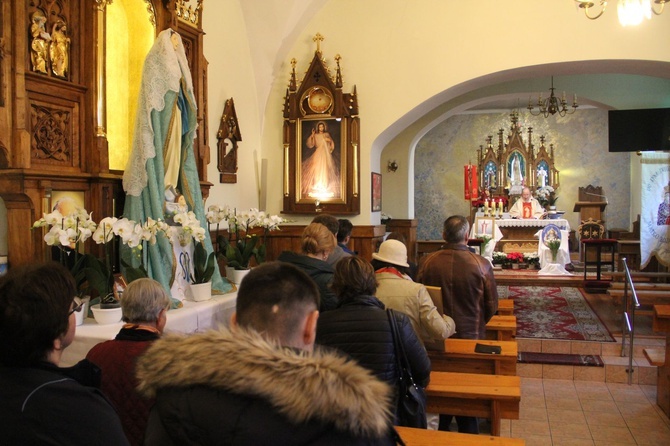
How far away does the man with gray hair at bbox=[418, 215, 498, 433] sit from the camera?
463 centimetres

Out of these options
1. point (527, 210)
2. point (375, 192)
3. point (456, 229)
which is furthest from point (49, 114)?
point (527, 210)

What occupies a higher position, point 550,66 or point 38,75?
point 550,66

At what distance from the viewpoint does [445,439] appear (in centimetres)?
282

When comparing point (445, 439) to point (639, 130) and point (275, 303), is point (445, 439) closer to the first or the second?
point (275, 303)

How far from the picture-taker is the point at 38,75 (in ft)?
13.3

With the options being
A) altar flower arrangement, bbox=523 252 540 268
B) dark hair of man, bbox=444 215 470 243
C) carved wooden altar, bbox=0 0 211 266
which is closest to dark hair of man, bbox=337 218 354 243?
dark hair of man, bbox=444 215 470 243

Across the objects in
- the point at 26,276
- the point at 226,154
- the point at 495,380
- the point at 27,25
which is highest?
the point at 27,25

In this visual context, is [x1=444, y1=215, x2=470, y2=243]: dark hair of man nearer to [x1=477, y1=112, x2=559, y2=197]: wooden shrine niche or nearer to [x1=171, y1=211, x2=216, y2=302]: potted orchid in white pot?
[x1=171, y1=211, x2=216, y2=302]: potted orchid in white pot

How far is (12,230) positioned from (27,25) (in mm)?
1291

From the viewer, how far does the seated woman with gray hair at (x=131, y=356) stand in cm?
239

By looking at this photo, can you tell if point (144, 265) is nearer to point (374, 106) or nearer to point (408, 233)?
point (374, 106)

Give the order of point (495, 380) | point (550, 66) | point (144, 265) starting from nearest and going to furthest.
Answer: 1. point (495, 380)
2. point (144, 265)
3. point (550, 66)

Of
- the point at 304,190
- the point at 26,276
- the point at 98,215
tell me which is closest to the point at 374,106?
the point at 304,190

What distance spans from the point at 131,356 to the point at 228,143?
521 cm
